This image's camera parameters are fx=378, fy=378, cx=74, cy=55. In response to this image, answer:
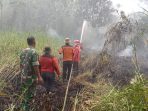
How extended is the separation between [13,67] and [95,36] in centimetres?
2218

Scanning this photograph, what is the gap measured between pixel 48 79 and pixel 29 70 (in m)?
1.94

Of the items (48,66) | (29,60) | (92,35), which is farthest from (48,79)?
(92,35)

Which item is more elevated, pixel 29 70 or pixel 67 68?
pixel 29 70

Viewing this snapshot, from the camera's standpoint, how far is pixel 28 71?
7.80 metres

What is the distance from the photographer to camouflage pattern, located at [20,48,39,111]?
768 centimetres

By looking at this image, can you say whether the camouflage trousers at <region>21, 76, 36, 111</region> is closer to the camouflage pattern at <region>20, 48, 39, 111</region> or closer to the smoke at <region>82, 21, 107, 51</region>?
the camouflage pattern at <region>20, 48, 39, 111</region>

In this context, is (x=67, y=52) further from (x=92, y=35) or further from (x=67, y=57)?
(x=92, y=35)

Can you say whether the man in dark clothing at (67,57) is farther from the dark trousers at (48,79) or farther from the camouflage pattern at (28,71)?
the camouflage pattern at (28,71)

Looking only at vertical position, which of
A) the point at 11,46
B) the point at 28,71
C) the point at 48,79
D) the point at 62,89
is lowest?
the point at 62,89

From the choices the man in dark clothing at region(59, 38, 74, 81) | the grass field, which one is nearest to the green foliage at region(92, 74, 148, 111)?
the grass field

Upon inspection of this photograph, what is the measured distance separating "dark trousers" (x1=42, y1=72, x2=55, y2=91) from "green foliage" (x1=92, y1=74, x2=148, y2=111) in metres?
3.47

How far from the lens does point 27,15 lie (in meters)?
30.0

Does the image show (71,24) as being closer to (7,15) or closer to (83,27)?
(83,27)

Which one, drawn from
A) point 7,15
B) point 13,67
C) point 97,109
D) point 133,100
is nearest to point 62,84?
point 13,67
